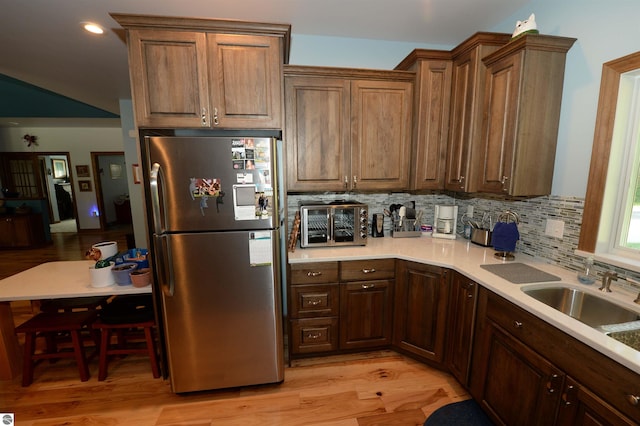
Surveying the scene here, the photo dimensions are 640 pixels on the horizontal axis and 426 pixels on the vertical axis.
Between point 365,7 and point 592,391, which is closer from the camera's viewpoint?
point 592,391

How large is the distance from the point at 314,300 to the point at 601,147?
6.49 ft

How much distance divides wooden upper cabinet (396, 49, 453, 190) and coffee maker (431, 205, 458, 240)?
30cm

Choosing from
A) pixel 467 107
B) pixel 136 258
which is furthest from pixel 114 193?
pixel 467 107

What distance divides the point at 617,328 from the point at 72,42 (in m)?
3.96

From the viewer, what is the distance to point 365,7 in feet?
6.39

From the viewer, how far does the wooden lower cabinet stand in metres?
1.01

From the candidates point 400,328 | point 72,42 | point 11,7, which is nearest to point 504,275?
point 400,328

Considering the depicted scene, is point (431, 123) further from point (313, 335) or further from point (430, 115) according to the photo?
point (313, 335)

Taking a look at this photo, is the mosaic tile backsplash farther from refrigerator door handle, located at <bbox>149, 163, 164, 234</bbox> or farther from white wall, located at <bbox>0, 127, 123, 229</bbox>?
white wall, located at <bbox>0, 127, 123, 229</bbox>

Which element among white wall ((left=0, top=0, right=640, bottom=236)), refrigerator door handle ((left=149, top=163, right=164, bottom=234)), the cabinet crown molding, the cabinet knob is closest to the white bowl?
refrigerator door handle ((left=149, top=163, right=164, bottom=234))

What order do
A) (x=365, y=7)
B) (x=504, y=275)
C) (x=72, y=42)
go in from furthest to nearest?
1. (x=72, y=42)
2. (x=365, y=7)
3. (x=504, y=275)

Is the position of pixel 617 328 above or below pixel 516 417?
above

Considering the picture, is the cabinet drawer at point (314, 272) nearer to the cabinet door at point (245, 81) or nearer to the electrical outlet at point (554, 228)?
the cabinet door at point (245, 81)

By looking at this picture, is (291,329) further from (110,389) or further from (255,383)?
(110,389)
